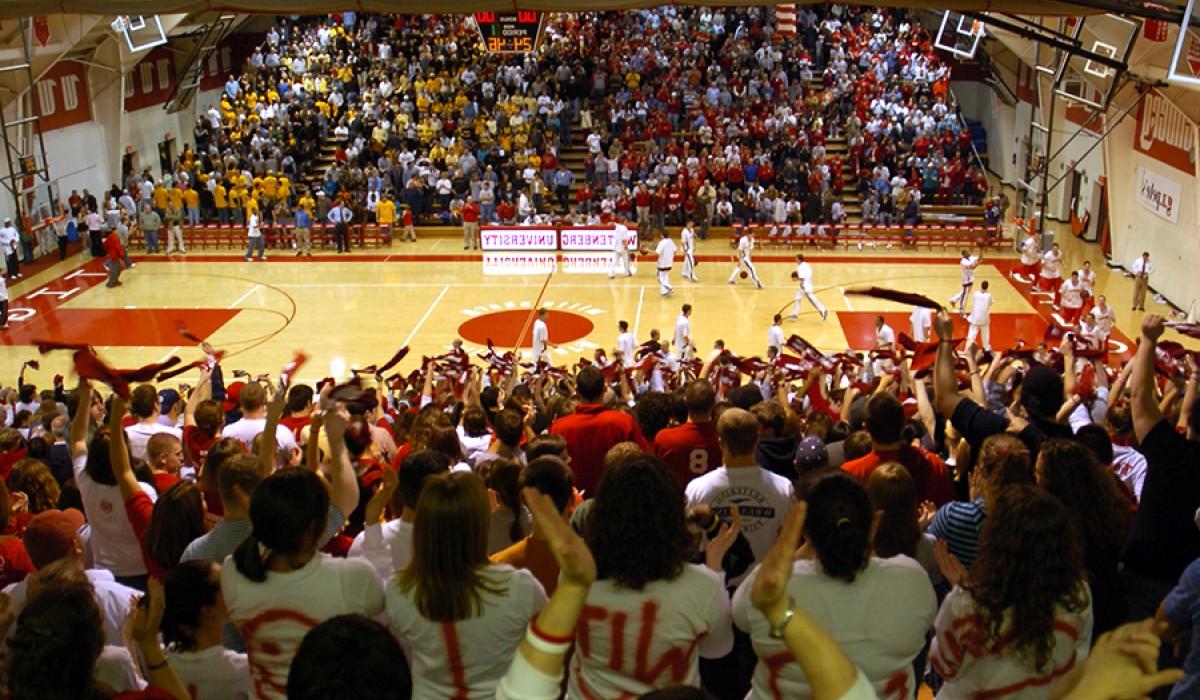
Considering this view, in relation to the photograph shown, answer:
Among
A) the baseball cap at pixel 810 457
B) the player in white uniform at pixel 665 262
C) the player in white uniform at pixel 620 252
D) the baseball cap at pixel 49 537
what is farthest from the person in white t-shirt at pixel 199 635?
the player in white uniform at pixel 620 252

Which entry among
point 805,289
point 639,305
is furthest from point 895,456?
point 639,305

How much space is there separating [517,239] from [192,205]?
30.1 feet

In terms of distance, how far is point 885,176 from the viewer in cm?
3047

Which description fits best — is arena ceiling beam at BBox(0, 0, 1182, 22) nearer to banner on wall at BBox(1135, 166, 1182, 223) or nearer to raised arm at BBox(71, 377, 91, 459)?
raised arm at BBox(71, 377, 91, 459)

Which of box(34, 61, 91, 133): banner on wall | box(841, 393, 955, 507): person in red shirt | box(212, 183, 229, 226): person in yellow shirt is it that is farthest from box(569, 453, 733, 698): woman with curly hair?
box(212, 183, 229, 226): person in yellow shirt

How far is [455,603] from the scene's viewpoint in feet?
12.2

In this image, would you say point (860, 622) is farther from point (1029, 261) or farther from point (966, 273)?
point (1029, 261)

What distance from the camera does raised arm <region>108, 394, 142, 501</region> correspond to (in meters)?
5.31

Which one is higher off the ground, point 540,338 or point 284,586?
point 284,586

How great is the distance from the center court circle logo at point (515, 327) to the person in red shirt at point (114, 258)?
8.70 meters

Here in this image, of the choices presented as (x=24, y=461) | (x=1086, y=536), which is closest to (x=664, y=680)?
(x=1086, y=536)

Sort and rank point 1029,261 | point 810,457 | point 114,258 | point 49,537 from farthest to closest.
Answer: point 114,258 → point 1029,261 → point 810,457 → point 49,537

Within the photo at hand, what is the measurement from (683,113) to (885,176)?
22.8ft

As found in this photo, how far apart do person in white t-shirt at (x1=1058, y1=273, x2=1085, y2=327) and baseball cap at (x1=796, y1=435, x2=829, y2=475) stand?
53.0 ft
